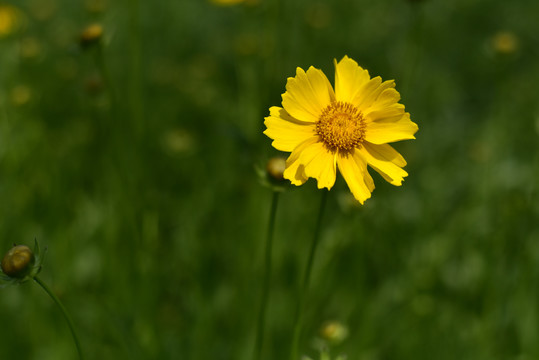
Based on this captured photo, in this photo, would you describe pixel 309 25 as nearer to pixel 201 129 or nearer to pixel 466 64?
pixel 201 129

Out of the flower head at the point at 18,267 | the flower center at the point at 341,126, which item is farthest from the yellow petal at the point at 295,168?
the flower head at the point at 18,267

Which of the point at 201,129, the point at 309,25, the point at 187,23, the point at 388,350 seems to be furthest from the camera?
A: the point at 187,23

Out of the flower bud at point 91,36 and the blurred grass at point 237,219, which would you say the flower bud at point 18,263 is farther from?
the flower bud at point 91,36

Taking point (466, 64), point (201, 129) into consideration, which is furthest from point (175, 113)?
point (466, 64)

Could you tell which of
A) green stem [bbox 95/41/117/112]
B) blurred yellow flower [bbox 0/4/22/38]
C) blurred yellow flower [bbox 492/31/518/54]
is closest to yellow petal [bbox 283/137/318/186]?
green stem [bbox 95/41/117/112]

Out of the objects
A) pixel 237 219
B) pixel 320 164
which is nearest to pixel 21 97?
pixel 237 219

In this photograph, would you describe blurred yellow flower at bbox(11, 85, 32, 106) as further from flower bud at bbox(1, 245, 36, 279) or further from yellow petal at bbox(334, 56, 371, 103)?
yellow petal at bbox(334, 56, 371, 103)
